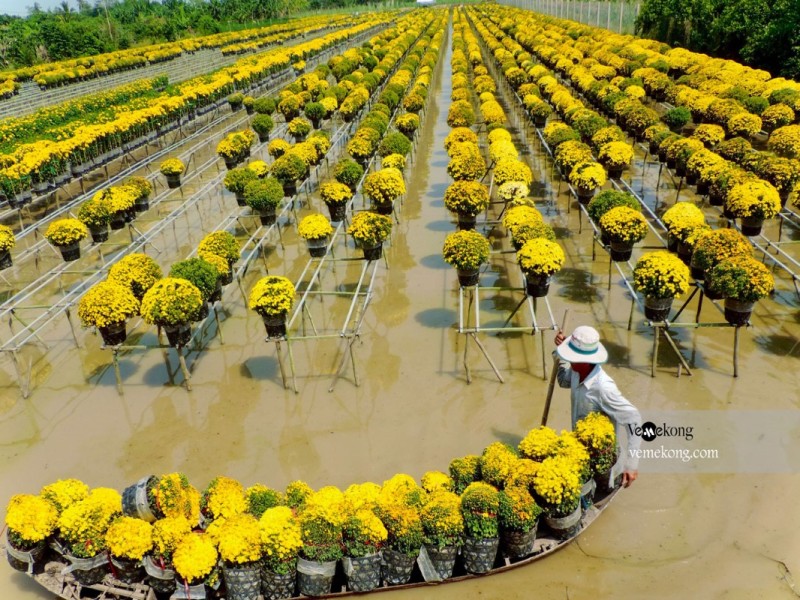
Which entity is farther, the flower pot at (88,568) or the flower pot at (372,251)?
the flower pot at (372,251)

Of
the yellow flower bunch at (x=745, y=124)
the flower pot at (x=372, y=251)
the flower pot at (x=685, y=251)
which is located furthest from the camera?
the yellow flower bunch at (x=745, y=124)

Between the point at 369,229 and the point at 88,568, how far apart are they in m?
7.76

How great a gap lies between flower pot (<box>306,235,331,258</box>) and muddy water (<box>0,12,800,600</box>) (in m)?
1.17

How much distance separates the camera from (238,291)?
554 inches

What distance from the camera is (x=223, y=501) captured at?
6.59 metres

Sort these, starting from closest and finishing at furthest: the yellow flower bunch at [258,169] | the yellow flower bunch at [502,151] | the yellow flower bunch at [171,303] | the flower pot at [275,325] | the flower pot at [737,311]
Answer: the flower pot at [737,311] < the yellow flower bunch at [171,303] < the flower pot at [275,325] < the yellow flower bunch at [502,151] < the yellow flower bunch at [258,169]

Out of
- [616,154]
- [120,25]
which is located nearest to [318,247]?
[616,154]

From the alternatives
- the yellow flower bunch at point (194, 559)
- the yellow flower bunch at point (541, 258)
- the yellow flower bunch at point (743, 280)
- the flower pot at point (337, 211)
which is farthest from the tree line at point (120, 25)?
the yellow flower bunch at point (743, 280)

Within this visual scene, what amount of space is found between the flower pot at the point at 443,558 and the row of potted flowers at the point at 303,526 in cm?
1

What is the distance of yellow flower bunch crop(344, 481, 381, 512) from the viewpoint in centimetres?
636

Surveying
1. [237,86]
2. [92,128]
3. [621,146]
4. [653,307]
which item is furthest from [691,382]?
[237,86]

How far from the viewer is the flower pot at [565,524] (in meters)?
6.41

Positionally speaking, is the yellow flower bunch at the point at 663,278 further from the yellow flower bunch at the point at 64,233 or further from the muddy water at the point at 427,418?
the yellow flower bunch at the point at 64,233

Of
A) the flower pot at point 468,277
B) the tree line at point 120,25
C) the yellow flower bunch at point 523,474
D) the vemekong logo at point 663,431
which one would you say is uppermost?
the tree line at point 120,25
